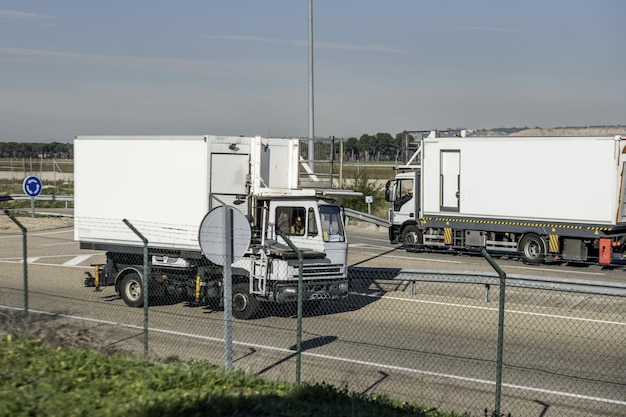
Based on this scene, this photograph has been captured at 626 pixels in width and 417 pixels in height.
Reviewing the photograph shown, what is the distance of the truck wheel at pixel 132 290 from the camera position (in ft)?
57.1

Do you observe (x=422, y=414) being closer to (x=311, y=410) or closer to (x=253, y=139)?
(x=311, y=410)

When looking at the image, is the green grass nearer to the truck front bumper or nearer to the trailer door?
the truck front bumper

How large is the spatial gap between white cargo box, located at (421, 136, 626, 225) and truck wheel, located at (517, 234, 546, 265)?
0.64 metres

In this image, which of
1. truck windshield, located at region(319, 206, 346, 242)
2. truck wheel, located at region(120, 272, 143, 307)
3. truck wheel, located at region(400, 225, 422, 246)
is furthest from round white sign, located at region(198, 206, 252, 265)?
truck wheel, located at region(400, 225, 422, 246)

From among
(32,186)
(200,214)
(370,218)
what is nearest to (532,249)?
(370,218)

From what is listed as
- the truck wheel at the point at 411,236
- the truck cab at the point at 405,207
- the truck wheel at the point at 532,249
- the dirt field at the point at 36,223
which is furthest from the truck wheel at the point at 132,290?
the dirt field at the point at 36,223

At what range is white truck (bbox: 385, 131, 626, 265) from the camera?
79.5 feet

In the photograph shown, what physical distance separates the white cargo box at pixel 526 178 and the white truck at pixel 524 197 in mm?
28

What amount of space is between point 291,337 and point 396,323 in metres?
2.28

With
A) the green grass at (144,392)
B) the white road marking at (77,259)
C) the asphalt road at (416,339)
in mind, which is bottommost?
the asphalt road at (416,339)

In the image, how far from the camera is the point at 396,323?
621 inches

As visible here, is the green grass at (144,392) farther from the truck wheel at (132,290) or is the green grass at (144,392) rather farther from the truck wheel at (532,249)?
the truck wheel at (532,249)

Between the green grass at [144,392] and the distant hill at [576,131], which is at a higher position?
the distant hill at [576,131]

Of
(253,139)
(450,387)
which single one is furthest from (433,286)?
(450,387)
